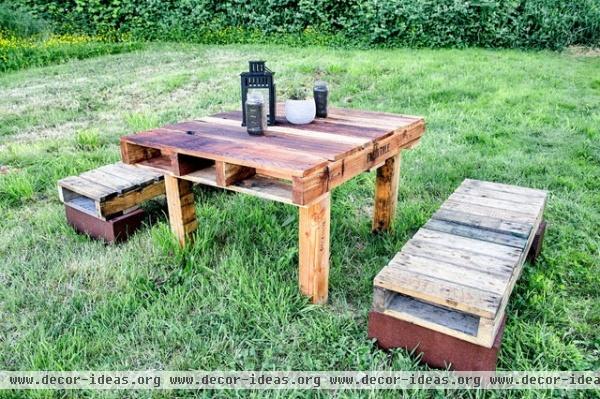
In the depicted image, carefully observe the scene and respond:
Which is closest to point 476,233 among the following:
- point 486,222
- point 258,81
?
point 486,222

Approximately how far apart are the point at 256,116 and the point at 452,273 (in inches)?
42.5

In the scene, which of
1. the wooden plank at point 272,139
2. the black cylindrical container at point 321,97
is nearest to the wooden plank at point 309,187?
the wooden plank at point 272,139

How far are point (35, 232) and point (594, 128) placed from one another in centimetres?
429

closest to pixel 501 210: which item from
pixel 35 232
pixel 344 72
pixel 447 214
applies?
pixel 447 214

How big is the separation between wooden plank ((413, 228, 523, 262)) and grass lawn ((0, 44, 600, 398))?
0.30 meters

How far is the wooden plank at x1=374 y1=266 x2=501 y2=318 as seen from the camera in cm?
161

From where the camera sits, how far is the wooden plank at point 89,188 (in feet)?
8.68

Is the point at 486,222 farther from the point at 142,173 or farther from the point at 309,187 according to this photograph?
the point at 142,173

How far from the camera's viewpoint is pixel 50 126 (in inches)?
187

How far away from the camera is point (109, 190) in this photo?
106 inches

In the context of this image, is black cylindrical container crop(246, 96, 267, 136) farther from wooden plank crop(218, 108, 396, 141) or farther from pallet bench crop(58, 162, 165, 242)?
pallet bench crop(58, 162, 165, 242)

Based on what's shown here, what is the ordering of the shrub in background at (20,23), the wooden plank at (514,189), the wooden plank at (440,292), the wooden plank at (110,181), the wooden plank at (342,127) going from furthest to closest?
the shrub in background at (20,23)
the wooden plank at (110,181)
the wooden plank at (514,189)
the wooden plank at (342,127)
the wooden plank at (440,292)

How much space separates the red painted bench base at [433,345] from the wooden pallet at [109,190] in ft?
5.17

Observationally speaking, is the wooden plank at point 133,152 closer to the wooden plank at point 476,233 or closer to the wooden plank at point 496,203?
the wooden plank at point 476,233
